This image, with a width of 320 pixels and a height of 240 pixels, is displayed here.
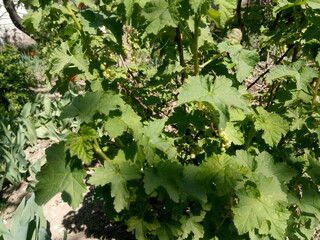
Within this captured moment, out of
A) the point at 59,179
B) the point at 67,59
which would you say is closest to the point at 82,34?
the point at 67,59

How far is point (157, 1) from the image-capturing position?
1.04m

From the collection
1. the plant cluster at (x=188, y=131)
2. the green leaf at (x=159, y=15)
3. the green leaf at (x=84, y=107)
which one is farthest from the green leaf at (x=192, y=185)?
the green leaf at (x=159, y=15)

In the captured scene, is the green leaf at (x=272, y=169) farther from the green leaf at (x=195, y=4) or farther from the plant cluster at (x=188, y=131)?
the green leaf at (x=195, y=4)

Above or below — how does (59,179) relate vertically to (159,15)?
below

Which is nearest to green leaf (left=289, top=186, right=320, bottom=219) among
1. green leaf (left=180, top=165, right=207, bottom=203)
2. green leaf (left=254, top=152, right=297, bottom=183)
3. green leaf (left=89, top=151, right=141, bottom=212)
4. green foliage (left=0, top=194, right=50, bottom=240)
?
green leaf (left=254, top=152, right=297, bottom=183)

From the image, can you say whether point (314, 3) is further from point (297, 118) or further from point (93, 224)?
point (93, 224)

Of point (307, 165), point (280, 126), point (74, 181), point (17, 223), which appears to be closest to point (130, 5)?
point (74, 181)

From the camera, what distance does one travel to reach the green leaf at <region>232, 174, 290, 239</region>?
1.18 meters

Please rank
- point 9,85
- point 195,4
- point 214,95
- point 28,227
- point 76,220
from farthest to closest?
point 9,85
point 76,220
point 28,227
point 214,95
point 195,4

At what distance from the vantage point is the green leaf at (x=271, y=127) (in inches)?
52.0

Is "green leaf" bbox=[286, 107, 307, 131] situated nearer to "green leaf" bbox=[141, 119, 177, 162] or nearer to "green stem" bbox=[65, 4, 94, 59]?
"green leaf" bbox=[141, 119, 177, 162]

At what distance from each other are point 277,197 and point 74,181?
853 millimetres

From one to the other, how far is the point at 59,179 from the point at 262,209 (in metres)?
0.85

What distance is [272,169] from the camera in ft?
4.57
